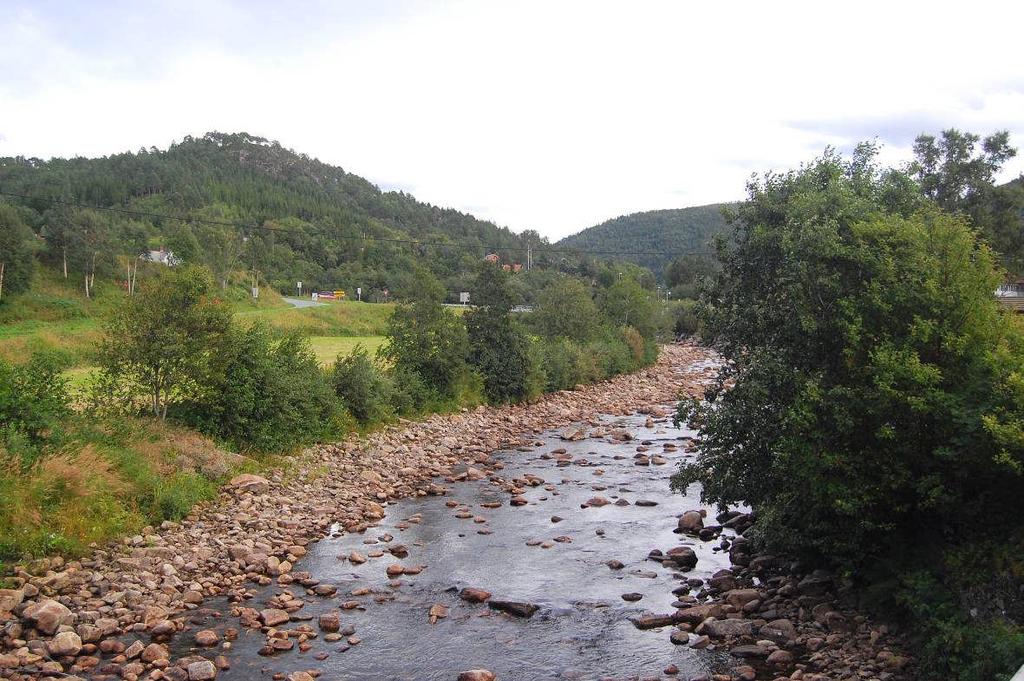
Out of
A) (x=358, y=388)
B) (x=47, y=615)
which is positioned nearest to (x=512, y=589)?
(x=47, y=615)

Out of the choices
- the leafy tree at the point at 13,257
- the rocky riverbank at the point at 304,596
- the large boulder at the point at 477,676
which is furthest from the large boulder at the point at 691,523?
the leafy tree at the point at 13,257

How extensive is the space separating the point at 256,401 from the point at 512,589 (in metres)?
12.6

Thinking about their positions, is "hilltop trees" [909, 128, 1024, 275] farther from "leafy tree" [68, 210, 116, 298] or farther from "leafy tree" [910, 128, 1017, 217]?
"leafy tree" [68, 210, 116, 298]

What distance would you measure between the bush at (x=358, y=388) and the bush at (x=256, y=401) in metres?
2.50

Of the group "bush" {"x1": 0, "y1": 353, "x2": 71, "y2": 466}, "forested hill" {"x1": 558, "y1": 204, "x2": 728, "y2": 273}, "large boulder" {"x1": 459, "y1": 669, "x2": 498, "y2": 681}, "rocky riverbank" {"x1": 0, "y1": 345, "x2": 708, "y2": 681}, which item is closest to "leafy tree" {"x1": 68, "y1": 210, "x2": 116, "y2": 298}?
"rocky riverbank" {"x1": 0, "y1": 345, "x2": 708, "y2": 681}

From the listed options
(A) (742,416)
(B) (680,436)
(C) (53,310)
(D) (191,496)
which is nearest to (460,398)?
(B) (680,436)

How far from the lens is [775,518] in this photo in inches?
603

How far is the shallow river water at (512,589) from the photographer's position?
1288 centimetres

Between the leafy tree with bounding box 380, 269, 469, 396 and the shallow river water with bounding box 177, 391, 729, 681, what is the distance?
12058 mm

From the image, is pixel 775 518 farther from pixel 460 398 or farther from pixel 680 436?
pixel 460 398

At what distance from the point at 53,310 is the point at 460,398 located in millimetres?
34309

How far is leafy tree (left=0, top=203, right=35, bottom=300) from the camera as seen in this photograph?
5159 cm

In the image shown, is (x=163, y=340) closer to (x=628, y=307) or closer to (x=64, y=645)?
(x=64, y=645)

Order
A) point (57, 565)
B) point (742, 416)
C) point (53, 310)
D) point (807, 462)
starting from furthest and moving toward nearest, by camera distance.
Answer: point (53, 310) → point (742, 416) → point (57, 565) → point (807, 462)
